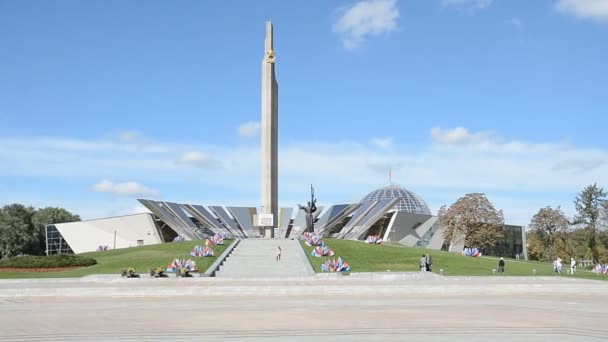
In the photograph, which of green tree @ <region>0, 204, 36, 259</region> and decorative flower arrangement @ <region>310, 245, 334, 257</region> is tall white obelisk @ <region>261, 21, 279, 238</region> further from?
green tree @ <region>0, 204, 36, 259</region>

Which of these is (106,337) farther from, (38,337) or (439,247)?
(439,247)

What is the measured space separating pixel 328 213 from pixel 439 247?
11.3 m

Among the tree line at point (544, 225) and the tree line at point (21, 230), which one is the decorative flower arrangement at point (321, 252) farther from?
the tree line at point (21, 230)

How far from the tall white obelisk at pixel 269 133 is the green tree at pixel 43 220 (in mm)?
30427

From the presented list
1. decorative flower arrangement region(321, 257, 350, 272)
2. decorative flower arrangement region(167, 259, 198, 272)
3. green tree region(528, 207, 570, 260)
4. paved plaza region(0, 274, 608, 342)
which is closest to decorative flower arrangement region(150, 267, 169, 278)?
decorative flower arrangement region(167, 259, 198, 272)

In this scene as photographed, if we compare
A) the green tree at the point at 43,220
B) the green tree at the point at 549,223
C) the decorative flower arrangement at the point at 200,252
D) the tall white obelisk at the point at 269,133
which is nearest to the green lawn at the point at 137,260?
the decorative flower arrangement at the point at 200,252

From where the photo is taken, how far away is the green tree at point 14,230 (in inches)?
2260

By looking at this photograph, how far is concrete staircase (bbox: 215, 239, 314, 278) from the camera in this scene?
2511 centimetres

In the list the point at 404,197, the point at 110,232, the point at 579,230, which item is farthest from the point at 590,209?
the point at 110,232

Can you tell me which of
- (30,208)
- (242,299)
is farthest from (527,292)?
(30,208)

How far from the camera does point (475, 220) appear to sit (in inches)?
1848

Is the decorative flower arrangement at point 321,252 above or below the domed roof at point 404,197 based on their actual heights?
below

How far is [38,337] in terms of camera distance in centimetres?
860

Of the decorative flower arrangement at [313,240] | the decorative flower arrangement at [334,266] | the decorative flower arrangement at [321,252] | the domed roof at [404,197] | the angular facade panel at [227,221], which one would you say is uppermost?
the domed roof at [404,197]
